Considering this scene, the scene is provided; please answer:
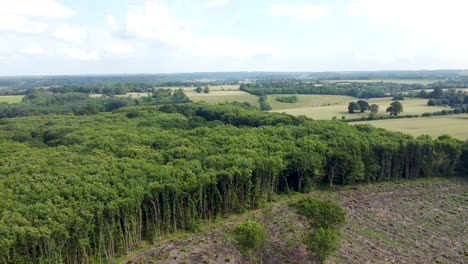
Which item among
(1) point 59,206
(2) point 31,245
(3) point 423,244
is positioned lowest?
(3) point 423,244

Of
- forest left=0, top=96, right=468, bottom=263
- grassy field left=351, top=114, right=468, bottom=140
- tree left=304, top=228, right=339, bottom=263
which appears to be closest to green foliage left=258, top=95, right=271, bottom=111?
grassy field left=351, top=114, right=468, bottom=140

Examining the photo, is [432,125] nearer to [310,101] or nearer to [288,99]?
[310,101]

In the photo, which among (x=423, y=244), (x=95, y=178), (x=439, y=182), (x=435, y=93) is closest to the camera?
(x=95, y=178)

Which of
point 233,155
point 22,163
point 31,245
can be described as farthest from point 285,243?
point 22,163

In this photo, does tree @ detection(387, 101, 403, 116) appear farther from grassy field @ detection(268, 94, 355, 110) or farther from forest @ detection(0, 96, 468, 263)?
forest @ detection(0, 96, 468, 263)

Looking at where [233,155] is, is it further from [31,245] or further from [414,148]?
[414,148]

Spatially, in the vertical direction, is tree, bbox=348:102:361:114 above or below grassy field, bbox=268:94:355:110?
above
